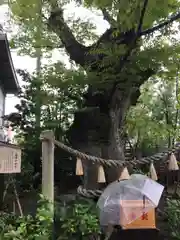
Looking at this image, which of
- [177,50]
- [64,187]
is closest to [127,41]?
[177,50]

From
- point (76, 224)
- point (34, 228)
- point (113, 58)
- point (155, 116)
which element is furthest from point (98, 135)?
point (155, 116)

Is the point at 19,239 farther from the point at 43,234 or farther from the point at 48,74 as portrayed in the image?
the point at 48,74

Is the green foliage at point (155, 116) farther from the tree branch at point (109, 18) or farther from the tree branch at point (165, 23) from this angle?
the tree branch at point (165, 23)

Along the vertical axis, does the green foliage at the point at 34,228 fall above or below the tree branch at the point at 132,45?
below

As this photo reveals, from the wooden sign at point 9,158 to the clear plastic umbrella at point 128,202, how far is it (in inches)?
58.5

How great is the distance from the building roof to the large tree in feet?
3.59

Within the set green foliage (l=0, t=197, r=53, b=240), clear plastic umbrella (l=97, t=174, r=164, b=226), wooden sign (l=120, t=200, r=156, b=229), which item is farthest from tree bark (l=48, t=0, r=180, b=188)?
green foliage (l=0, t=197, r=53, b=240)

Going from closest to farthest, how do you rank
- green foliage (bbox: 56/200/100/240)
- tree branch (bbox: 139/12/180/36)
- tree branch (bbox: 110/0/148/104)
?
green foliage (bbox: 56/200/100/240) < tree branch (bbox: 110/0/148/104) < tree branch (bbox: 139/12/180/36)

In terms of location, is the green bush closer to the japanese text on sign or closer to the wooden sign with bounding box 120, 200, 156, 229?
the wooden sign with bounding box 120, 200, 156, 229

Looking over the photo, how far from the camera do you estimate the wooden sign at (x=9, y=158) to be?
449 centimetres

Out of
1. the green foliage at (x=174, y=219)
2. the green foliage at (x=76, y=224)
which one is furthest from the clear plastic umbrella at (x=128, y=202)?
the green foliage at (x=174, y=219)

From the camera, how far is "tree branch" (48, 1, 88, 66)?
6.81 metres

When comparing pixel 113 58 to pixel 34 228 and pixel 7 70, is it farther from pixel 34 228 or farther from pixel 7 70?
pixel 7 70

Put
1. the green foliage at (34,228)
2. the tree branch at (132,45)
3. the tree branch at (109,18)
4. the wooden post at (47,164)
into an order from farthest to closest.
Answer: the tree branch at (109,18)
the wooden post at (47,164)
the tree branch at (132,45)
the green foliage at (34,228)
